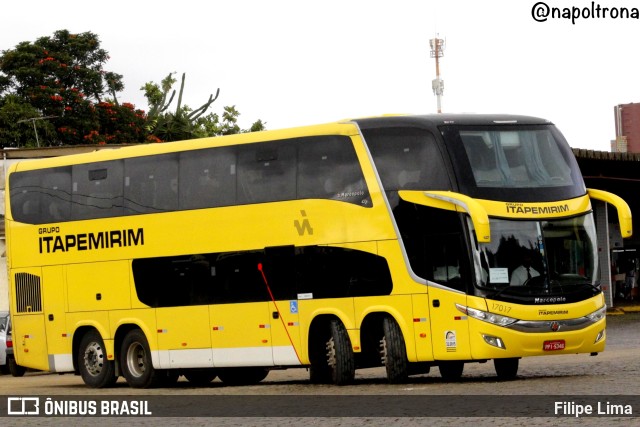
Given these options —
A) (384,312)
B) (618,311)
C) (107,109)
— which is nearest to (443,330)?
(384,312)

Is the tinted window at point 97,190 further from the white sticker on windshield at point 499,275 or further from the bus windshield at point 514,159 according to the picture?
the white sticker on windshield at point 499,275

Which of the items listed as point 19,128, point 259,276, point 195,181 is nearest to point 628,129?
point 19,128

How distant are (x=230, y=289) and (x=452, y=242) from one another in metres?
4.43

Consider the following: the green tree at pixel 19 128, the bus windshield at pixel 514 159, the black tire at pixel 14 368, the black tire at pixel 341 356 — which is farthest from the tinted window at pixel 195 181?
the green tree at pixel 19 128

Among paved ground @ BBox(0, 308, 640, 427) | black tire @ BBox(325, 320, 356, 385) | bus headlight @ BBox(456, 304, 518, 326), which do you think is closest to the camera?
paved ground @ BBox(0, 308, 640, 427)

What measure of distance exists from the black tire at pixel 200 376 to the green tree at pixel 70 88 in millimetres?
41133

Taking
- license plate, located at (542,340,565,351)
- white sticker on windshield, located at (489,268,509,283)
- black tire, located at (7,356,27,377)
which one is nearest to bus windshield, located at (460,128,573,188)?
white sticker on windshield, located at (489,268,509,283)

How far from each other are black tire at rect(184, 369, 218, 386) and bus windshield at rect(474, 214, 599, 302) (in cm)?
702

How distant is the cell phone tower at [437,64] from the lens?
77188 millimetres

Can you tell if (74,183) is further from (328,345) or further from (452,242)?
(452,242)

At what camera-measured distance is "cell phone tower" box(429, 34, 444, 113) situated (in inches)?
3039

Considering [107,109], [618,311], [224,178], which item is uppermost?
[107,109]

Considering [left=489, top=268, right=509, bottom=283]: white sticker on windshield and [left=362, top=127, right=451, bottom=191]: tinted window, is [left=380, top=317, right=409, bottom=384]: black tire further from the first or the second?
[left=362, top=127, right=451, bottom=191]: tinted window

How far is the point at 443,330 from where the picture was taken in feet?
71.3
